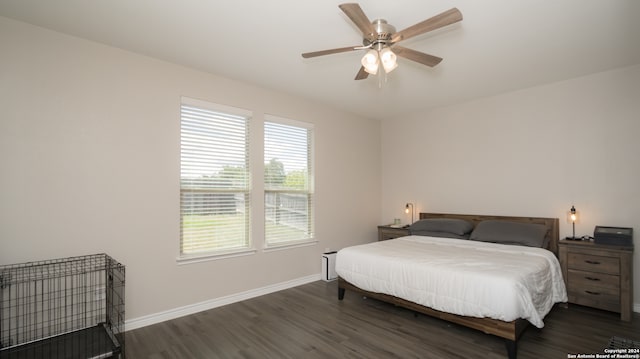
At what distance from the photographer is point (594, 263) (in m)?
3.41

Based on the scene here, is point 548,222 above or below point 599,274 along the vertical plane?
above

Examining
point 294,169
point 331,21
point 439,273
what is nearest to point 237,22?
point 331,21

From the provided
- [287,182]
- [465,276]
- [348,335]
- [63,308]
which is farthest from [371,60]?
[63,308]

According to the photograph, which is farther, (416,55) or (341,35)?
(341,35)

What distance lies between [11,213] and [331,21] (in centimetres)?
301

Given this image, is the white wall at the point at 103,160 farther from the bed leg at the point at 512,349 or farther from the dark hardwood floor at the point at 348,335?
the bed leg at the point at 512,349

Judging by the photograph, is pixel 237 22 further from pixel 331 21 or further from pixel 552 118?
pixel 552 118

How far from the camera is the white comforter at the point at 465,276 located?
2.51 meters

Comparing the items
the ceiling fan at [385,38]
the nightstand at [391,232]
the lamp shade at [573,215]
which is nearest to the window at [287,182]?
the nightstand at [391,232]

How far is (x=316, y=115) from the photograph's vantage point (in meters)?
4.86

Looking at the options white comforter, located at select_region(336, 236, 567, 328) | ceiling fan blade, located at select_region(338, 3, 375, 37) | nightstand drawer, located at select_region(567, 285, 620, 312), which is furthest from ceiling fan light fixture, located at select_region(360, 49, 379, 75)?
nightstand drawer, located at select_region(567, 285, 620, 312)

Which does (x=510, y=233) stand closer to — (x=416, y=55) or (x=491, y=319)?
(x=491, y=319)

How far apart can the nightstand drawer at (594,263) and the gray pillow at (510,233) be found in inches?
13.0

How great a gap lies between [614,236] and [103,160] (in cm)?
520
